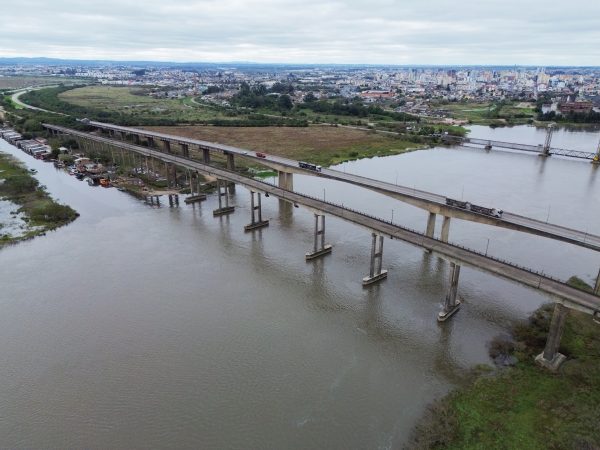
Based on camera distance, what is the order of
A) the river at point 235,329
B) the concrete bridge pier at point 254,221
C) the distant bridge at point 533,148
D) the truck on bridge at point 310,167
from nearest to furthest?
the river at point 235,329 < the concrete bridge pier at point 254,221 < the truck on bridge at point 310,167 < the distant bridge at point 533,148

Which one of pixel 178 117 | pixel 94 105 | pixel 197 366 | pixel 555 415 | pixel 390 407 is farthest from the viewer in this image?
pixel 94 105

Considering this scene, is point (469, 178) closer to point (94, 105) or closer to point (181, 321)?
point (181, 321)

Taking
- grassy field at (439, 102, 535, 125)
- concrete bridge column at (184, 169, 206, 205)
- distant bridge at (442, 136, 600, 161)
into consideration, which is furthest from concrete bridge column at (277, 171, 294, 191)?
grassy field at (439, 102, 535, 125)

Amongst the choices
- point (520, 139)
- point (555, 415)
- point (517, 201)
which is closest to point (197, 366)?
point (555, 415)

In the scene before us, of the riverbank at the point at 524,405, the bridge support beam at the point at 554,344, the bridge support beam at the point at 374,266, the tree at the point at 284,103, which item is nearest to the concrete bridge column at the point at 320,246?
the bridge support beam at the point at 374,266

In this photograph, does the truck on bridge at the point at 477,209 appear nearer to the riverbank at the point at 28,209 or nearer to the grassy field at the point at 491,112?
the riverbank at the point at 28,209

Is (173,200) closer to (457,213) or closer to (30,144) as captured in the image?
(457,213)

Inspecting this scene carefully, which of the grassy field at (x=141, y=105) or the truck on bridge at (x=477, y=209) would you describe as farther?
the grassy field at (x=141, y=105)

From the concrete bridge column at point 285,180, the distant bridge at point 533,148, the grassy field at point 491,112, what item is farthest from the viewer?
the grassy field at point 491,112
